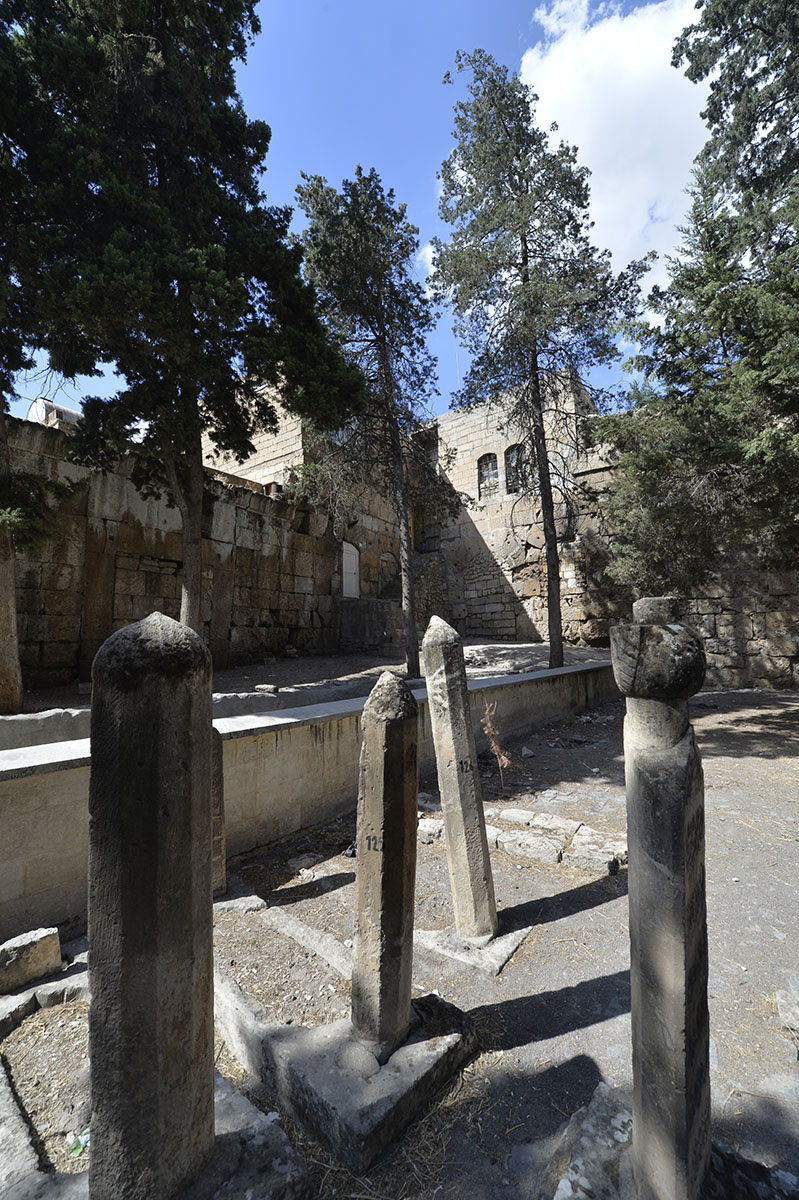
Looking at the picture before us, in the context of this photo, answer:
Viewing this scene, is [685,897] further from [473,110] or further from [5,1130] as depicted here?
[473,110]

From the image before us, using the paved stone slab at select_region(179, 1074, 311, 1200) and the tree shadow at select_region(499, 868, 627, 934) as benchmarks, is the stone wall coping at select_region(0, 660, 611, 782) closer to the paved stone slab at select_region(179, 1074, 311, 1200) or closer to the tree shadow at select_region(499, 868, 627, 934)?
the paved stone slab at select_region(179, 1074, 311, 1200)

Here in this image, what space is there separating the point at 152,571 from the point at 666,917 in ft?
33.1

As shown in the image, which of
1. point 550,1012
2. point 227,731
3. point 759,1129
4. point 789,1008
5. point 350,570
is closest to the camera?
point 759,1129

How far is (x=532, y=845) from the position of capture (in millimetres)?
4285

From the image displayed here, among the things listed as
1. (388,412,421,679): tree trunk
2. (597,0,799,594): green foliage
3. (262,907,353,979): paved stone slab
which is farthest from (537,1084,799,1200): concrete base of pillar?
(388,412,421,679): tree trunk

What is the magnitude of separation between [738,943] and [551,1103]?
66.4 inches

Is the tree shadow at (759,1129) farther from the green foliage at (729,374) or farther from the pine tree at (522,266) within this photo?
the pine tree at (522,266)

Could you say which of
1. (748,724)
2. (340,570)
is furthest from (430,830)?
(340,570)

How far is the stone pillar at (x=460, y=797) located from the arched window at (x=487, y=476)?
14633 millimetres

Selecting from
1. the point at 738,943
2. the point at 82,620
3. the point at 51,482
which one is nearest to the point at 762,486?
the point at 738,943

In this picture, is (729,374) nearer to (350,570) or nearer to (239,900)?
(239,900)

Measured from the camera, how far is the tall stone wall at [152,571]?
27.1 ft

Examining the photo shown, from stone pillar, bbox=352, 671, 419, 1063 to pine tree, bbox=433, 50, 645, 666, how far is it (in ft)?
29.4

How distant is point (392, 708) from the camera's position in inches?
83.9
